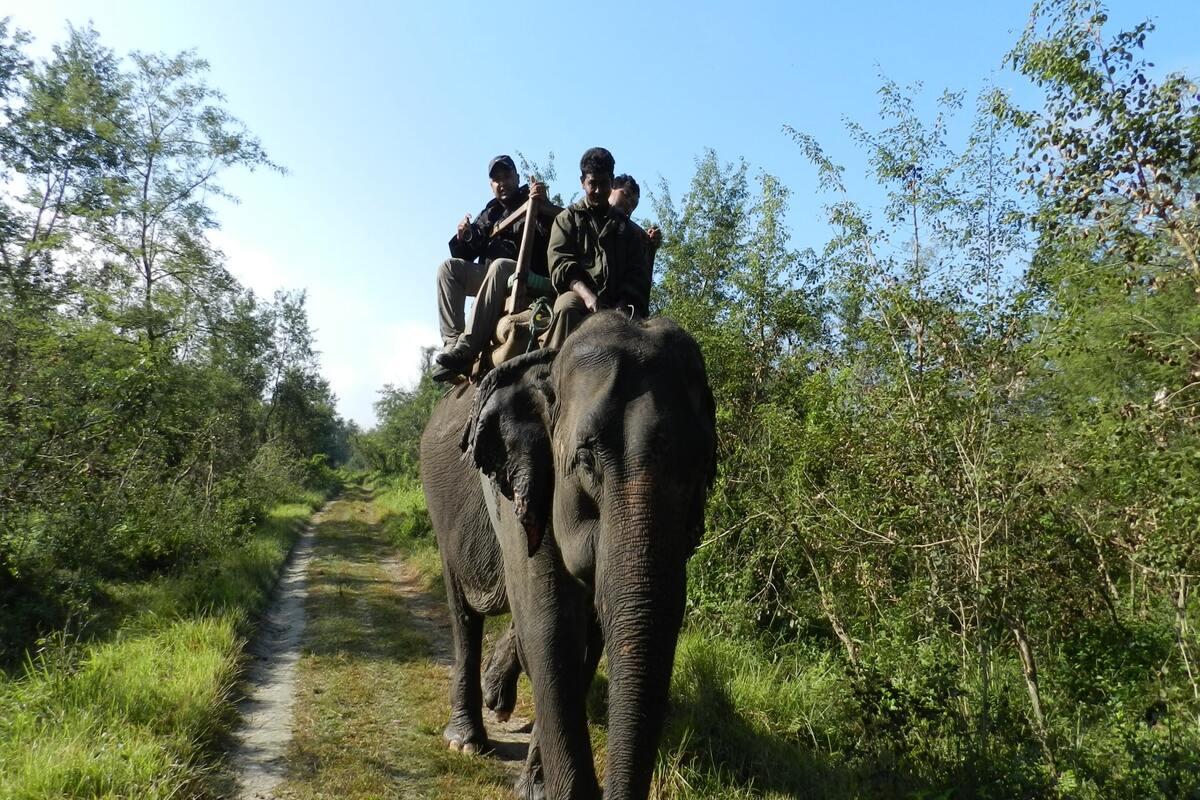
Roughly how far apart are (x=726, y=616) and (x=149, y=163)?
21.0 meters

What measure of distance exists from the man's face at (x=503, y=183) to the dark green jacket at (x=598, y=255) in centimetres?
241

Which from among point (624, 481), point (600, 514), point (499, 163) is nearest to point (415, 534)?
point (499, 163)

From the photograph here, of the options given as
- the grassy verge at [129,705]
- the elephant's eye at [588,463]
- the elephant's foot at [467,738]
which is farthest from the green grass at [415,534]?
the elephant's eye at [588,463]

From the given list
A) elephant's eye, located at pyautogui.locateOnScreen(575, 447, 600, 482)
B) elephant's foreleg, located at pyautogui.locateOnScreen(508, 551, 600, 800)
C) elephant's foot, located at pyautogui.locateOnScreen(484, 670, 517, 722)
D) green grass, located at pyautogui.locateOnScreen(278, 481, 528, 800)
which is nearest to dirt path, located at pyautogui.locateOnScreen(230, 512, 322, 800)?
green grass, located at pyautogui.locateOnScreen(278, 481, 528, 800)

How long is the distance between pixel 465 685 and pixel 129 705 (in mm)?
2517

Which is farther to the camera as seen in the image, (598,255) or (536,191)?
(536,191)

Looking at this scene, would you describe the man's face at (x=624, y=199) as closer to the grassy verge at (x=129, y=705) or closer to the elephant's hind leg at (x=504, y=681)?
the elephant's hind leg at (x=504, y=681)

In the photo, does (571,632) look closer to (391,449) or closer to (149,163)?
(149,163)

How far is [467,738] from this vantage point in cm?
534

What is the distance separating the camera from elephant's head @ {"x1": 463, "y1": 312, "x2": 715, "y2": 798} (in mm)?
2666

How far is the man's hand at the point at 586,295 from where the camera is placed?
4043 millimetres

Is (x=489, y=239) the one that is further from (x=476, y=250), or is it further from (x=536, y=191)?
(x=536, y=191)

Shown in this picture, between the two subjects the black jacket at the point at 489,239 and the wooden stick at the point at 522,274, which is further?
the black jacket at the point at 489,239

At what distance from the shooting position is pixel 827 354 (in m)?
8.57
